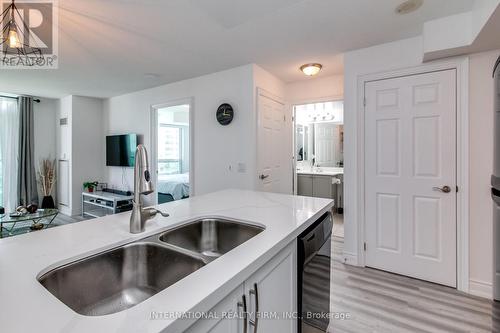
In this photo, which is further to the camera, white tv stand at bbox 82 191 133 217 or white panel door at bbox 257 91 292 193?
white tv stand at bbox 82 191 133 217

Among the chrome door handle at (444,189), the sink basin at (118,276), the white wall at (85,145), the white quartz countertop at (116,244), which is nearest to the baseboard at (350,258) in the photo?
the chrome door handle at (444,189)

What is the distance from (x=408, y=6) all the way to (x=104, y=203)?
523 cm

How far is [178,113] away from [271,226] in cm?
666

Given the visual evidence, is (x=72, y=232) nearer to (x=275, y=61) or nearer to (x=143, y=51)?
(x=143, y=51)

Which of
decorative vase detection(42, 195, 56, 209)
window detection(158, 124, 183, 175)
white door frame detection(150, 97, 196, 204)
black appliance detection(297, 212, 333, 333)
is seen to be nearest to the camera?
black appliance detection(297, 212, 333, 333)

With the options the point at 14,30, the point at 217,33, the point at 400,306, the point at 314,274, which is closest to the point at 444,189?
the point at 400,306

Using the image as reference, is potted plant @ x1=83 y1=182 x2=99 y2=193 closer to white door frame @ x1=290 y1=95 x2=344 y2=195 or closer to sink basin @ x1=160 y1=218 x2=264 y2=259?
white door frame @ x1=290 y1=95 x2=344 y2=195

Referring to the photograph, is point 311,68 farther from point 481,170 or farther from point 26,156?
point 26,156

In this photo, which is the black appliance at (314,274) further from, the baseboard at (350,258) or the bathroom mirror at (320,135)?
the bathroom mirror at (320,135)

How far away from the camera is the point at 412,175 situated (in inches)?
96.7

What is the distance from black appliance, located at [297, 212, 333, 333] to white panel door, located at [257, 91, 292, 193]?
5.82 feet

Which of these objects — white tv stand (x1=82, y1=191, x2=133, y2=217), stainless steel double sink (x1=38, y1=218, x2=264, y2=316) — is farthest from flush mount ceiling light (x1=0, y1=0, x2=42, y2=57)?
white tv stand (x1=82, y1=191, x2=133, y2=217)

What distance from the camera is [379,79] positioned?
259cm

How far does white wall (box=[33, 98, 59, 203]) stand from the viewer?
513cm
